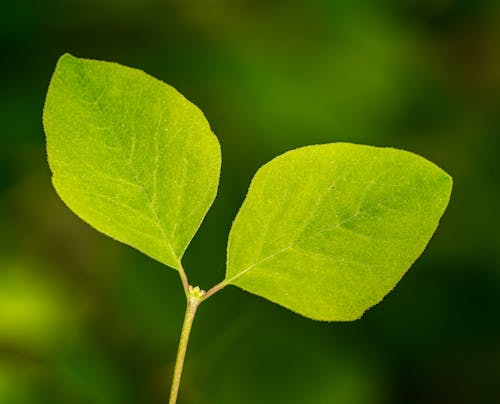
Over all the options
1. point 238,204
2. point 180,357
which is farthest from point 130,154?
point 238,204

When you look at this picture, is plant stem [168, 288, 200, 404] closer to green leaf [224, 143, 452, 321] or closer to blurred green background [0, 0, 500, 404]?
green leaf [224, 143, 452, 321]

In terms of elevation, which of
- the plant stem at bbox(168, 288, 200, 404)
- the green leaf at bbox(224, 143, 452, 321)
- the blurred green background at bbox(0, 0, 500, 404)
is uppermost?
the green leaf at bbox(224, 143, 452, 321)

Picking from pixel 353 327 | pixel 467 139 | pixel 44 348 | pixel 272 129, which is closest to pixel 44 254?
pixel 44 348

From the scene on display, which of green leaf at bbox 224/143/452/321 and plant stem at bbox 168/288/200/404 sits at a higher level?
green leaf at bbox 224/143/452/321

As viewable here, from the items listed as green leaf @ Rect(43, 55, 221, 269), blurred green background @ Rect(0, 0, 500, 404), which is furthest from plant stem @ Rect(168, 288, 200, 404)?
blurred green background @ Rect(0, 0, 500, 404)

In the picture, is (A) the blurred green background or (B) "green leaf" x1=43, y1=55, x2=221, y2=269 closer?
(B) "green leaf" x1=43, y1=55, x2=221, y2=269

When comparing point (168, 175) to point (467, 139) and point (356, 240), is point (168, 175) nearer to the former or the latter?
point (356, 240)
